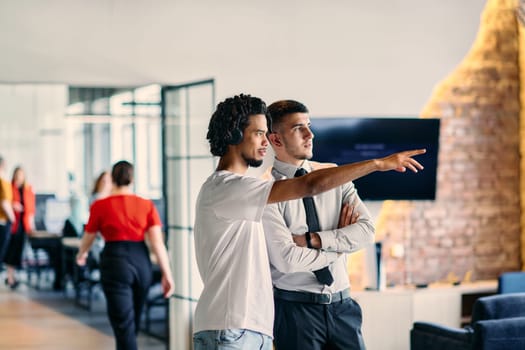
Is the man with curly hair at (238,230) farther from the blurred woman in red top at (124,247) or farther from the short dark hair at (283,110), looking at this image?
the blurred woman in red top at (124,247)

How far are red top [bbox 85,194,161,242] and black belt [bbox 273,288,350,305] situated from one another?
2915mm

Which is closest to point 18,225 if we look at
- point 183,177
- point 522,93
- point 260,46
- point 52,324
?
point 52,324

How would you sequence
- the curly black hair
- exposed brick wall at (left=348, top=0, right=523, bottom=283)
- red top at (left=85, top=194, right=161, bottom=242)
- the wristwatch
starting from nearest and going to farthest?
the curly black hair, the wristwatch, red top at (left=85, top=194, right=161, bottom=242), exposed brick wall at (left=348, top=0, right=523, bottom=283)

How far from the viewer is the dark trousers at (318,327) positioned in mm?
3527

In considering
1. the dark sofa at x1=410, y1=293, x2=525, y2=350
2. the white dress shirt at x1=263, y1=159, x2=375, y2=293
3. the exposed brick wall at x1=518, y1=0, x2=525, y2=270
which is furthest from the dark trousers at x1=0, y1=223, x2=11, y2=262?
the white dress shirt at x1=263, y1=159, x2=375, y2=293

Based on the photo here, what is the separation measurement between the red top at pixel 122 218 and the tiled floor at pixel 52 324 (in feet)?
6.32

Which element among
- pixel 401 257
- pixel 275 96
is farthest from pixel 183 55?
pixel 401 257

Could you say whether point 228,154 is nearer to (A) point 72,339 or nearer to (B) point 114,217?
(B) point 114,217

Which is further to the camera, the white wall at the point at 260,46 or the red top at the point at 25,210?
the red top at the point at 25,210

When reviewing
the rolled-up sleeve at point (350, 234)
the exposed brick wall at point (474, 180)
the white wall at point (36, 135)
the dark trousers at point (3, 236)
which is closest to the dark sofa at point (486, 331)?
the rolled-up sleeve at point (350, 234)

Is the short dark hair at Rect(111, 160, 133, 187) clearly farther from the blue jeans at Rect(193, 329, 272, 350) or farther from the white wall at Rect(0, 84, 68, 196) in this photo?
the white wall at Rect(0, 84, 68, 196)

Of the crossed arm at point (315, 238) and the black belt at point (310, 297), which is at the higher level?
the crossed arm at point (315, 238)

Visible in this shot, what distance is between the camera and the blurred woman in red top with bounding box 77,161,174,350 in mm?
6406

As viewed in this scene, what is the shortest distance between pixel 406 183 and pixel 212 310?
191 inches
